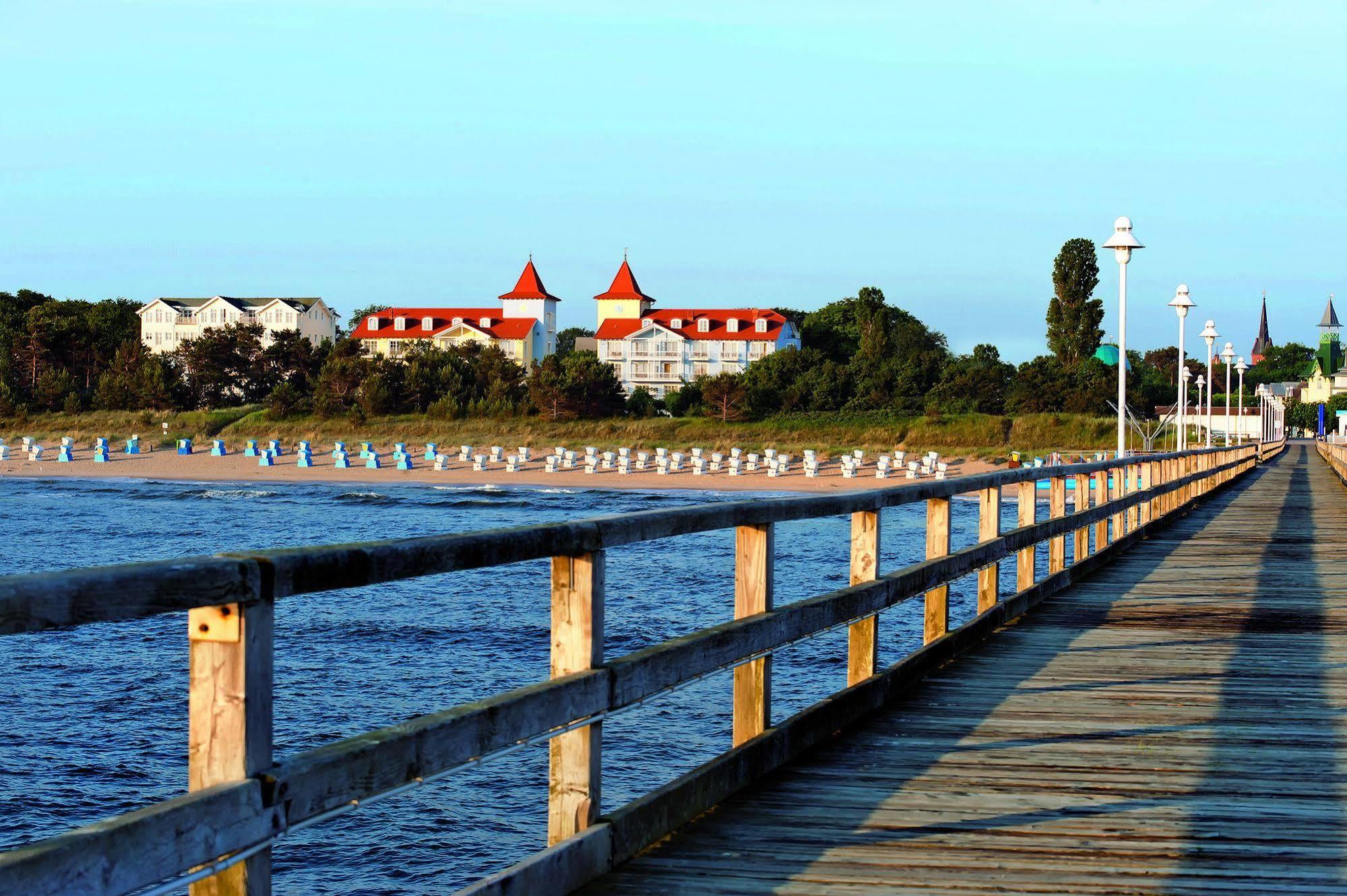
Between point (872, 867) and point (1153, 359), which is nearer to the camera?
point (872, 867)

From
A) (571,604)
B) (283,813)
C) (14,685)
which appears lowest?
(14,685)

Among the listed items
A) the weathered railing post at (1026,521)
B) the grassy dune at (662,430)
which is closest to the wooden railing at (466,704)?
the weathered railing post at (1026,521)

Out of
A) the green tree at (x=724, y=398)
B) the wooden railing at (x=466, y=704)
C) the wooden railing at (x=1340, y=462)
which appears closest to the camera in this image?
the wooden railing at (x=466, y=704)

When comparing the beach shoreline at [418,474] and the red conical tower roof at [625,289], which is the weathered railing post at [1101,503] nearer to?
the beach shoreline at [418,474]

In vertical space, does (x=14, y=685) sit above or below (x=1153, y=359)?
below

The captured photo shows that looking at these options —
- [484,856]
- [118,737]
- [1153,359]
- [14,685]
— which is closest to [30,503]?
[14,685]

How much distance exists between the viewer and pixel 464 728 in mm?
3652

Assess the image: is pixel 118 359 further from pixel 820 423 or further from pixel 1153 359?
pixel 1153 359

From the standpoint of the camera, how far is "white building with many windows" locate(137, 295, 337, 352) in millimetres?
134625

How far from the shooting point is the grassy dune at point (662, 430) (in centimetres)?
7794

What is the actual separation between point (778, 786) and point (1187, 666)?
416 cm

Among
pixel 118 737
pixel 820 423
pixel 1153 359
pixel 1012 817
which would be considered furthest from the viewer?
pixel 1153 359

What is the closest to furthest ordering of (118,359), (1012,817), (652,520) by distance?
(652,520) → (1012,817) → (118,359)

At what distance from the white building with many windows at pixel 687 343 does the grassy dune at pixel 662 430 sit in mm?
39648
